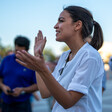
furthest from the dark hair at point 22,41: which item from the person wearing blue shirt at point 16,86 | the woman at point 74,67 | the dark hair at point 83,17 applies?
the dark hair at point 83,17

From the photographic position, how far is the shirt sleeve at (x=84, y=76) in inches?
55.6

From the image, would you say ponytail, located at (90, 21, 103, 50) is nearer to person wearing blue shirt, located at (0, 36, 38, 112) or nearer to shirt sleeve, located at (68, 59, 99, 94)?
shirt sleeve, located at (68, 59, 99, 94)

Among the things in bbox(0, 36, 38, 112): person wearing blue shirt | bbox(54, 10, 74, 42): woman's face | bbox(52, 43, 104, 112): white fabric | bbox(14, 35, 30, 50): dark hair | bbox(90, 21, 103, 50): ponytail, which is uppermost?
bbox(54, 10, 74, 42): woman's face

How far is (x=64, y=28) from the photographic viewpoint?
65.4 inches

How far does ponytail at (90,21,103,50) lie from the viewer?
6.15 ft

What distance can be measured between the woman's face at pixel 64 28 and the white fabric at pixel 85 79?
0.50ft

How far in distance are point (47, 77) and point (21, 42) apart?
231 centimetres

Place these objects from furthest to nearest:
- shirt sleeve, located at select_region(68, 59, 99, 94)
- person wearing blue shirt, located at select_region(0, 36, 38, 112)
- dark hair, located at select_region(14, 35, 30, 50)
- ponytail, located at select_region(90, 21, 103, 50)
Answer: dark hair, located at select_region(14, 35, 30, 50) → person wearing blue shirt, located at select_region(0, 36, 38, 112) → ponytail, located at select_region(90, 21, 103, 50) → shirt sleeve, located at select_region(68, 59, 99, 94)

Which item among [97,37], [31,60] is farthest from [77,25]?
Result: [31,60]

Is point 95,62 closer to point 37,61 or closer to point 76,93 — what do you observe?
Result: point 76,93

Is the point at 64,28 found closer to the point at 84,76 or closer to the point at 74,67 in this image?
the point at 74,67

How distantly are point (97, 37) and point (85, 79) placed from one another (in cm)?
58

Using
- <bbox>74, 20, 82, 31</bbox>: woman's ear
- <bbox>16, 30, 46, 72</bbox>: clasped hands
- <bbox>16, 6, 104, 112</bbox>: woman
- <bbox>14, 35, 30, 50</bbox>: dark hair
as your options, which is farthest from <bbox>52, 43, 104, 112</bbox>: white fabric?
<bbox>14, 35, 30, 50</bbox>: dark hair

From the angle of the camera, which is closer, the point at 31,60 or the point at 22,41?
the point at 31,60
